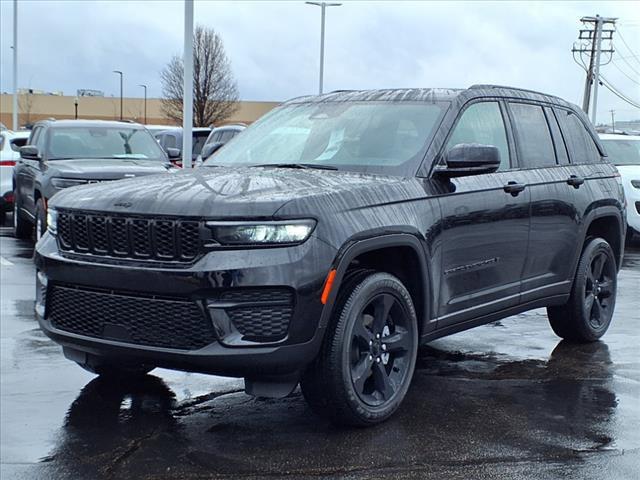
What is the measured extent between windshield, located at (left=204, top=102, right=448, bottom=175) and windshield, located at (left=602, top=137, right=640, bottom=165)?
34.0 ft

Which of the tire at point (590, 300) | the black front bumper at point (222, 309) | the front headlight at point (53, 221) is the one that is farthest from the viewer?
the tire at point (590, 300)

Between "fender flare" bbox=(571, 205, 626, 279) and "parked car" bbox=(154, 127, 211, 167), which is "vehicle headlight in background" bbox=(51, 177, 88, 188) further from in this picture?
"parked car" bbox=(154, 127, 211, 167)

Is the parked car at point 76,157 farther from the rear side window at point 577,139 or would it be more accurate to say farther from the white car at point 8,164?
the rear side window at point 577,139

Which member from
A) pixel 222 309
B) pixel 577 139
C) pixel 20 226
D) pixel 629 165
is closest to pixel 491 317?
pixel 577 139

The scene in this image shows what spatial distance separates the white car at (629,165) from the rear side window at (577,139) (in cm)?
651

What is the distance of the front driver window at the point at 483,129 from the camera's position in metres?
5.74

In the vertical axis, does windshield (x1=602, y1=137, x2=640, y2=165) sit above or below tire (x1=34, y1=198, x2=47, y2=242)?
above

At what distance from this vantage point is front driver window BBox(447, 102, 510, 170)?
574 cm

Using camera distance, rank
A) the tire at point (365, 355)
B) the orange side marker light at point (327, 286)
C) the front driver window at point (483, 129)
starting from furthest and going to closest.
Result: the front driver window at point (483, 129), the tire at point (365, 355), the orange side marker light at point (327, 286)

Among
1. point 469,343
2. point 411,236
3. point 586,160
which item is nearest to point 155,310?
point 411,236

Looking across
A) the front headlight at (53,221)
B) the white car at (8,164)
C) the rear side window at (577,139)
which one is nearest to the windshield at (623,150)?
the rear side window at (577,139)

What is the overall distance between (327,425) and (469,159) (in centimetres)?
168

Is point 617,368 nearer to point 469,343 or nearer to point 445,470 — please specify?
point 469,343

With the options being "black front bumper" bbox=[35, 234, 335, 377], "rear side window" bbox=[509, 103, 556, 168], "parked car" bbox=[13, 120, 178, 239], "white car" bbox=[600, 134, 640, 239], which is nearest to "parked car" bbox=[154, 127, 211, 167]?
"parked car" bbox=[13, 120, 178, 239]
